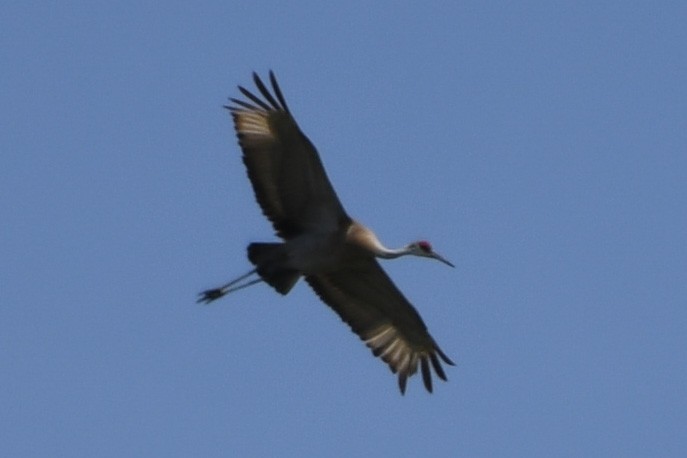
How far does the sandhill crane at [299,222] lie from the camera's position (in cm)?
2991

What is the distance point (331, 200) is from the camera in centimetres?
3025

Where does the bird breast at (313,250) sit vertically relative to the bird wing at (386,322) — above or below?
above

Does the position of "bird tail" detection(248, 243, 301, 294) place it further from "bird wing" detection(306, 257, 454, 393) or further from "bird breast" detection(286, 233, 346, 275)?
"bird wing" detection(306, 257, 454, 393)

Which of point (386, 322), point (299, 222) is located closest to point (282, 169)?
point (299, 222)

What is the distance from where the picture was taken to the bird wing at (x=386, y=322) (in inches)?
1241

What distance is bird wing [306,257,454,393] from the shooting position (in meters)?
31.5

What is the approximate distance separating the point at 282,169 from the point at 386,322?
299 centimetres

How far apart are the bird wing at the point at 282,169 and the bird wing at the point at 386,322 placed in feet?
4.03

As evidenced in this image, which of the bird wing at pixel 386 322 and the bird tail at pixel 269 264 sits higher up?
the bird tail at pixel 269 264

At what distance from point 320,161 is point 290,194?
785 mm

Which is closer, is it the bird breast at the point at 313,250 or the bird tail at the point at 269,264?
the bird tail at the point at 269,264

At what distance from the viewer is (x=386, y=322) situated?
31.9 meters

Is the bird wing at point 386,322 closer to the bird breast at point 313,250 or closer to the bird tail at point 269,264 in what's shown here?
the bird breast at point 313,250

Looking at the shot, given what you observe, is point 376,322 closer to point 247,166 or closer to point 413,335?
point 413,335
